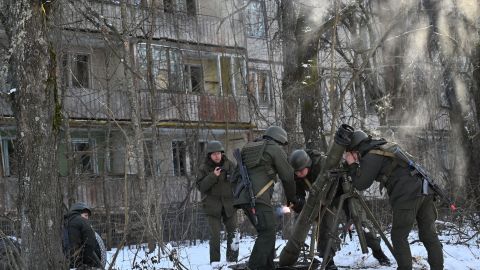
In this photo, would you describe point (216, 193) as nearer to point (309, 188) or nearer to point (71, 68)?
point (309, 188)

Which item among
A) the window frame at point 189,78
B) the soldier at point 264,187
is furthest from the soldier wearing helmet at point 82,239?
the window frame at point 189,78


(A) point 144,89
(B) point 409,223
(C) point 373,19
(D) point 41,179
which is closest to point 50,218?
(D) point 41,179

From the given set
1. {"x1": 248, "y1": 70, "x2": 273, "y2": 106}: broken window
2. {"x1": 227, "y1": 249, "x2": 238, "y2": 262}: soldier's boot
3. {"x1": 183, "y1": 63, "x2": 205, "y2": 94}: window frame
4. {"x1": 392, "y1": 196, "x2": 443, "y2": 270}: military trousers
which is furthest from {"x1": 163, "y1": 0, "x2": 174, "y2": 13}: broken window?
{"x1": 392, "y1": 196, "x2": 443, "y2": 270}: military trousers

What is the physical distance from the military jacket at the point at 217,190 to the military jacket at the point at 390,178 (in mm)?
3106

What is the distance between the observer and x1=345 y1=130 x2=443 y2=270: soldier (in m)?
7.22

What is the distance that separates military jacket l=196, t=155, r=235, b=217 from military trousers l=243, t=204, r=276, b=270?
7.41 feet

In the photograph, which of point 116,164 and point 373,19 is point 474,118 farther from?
point 116,164

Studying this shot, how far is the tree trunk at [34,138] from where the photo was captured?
693 centimetres

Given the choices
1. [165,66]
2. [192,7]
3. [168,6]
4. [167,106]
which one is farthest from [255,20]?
[167,106]

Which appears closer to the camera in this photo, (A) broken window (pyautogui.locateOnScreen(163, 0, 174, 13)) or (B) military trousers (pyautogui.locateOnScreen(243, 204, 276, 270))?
(B) military trousers (pyautogui.locateOnScreen(243, 204, 276, 270))

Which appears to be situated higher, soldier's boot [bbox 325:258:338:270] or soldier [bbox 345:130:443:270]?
soldier [bbox 345:130:443:270]

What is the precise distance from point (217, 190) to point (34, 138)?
3843mm

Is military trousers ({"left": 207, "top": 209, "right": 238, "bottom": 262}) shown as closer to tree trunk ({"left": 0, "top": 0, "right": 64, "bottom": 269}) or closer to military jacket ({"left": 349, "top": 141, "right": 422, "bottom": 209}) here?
military jacket ({"left": 349, "top": 141, "right": 422, "bottom": 209})

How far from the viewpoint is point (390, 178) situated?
7398 mm
